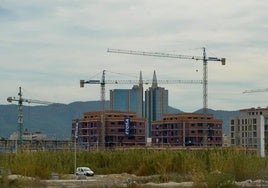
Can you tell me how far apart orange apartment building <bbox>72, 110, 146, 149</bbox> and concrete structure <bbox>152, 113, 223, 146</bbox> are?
529 centimetres

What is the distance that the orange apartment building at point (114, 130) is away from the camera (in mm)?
152000

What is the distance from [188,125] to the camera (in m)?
154

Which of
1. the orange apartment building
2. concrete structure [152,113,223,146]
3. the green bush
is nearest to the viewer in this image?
the green bush

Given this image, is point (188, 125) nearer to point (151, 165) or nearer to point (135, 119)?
point (135, 119)

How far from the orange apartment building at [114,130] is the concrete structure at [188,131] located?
529cm

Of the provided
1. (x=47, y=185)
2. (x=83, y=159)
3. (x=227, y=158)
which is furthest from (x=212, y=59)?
(x=47, y=185)

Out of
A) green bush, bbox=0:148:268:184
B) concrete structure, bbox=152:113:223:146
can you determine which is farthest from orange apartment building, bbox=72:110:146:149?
green bush, bbox=0:148:268:184

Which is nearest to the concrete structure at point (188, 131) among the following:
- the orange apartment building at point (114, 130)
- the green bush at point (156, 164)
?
the orange apartment building at point (114, 130)

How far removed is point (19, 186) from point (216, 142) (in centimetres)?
13526

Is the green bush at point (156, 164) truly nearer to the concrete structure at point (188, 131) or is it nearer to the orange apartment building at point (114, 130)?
the orange apartment building at point (114, 130)

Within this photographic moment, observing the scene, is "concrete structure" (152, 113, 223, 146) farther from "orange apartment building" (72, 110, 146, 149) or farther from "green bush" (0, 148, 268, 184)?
"green bush" (0, 148, 268, 184)

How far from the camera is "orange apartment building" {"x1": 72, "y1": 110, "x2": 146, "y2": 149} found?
15200cm

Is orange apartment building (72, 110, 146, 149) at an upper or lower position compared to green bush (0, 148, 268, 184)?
upper

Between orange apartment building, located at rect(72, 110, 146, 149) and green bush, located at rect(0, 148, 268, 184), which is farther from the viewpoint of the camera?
orange apartment building, located at rect(72, 110, 146, 149)
